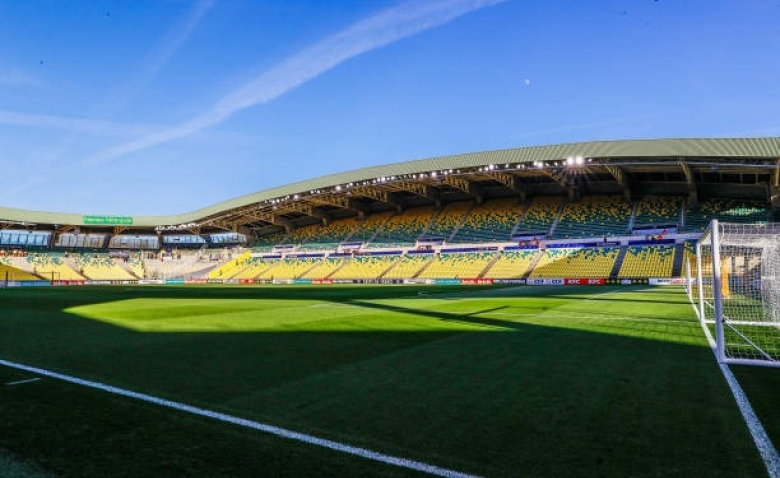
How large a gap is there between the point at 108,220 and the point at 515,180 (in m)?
60.1

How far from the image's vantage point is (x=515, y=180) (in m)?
49.3

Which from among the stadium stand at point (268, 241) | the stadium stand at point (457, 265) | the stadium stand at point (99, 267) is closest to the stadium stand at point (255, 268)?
the stadium stand at point (268, 241)

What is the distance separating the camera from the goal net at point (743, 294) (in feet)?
24.6

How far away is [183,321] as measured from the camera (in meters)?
13.0

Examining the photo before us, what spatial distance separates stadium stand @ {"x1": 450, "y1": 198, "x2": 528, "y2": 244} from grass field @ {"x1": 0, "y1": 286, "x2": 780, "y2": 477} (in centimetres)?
4088

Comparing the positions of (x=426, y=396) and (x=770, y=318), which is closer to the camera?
(x=426, y=396)

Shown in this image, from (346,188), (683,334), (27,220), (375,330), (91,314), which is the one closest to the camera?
(683,334)

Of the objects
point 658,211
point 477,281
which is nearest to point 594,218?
point 658,211

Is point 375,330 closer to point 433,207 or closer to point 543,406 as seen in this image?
point 543,406

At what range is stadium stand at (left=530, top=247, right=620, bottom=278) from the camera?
39656mm

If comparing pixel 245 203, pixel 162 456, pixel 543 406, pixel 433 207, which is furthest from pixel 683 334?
pixel 245 203

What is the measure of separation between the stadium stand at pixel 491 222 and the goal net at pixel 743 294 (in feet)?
97.4

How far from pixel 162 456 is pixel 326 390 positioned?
225cm

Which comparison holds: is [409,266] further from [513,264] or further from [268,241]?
[268,241]
